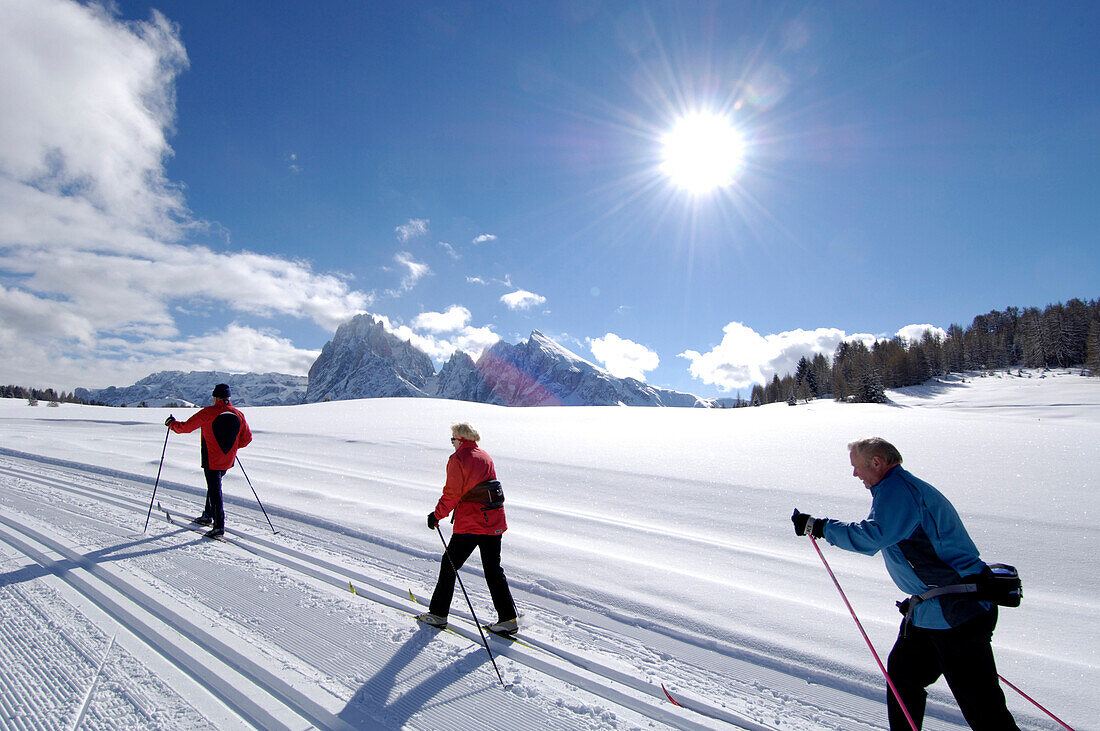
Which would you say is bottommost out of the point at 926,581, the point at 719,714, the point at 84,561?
the point at 719,714

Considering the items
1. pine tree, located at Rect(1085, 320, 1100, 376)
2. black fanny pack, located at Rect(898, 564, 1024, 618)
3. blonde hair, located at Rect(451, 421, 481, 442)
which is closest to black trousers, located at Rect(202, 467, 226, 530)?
blonde hair, located at Rect(451, 421, 481, 442)

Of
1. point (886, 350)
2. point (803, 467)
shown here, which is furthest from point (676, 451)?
point (886, 350)

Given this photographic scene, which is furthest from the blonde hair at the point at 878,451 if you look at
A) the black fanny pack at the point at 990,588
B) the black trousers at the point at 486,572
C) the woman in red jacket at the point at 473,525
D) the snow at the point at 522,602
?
the black trousers at the point at 486,572

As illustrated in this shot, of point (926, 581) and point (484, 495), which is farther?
point (484, 495)

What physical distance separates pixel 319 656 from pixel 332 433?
15.8 metres

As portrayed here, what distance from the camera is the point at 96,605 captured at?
4.05m

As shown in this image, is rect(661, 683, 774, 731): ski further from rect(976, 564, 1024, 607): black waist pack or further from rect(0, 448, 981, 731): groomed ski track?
rect(976, 564, 1024, 607): black waist pack

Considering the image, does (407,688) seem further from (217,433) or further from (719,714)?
(217,433)

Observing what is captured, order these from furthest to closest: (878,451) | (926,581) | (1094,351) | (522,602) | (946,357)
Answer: (946,357), (1094,351), (522,602), (878,451), (926,581)

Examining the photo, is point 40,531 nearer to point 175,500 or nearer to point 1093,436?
point 175,500

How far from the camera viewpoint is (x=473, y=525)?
4004mm

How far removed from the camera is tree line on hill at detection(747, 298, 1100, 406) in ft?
189

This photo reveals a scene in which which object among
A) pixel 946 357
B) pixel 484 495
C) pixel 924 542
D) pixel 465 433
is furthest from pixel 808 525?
pixel 946 357

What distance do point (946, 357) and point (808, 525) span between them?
91.4m
